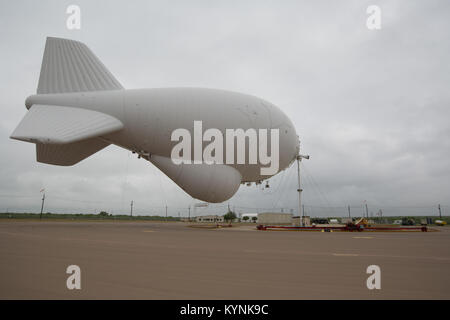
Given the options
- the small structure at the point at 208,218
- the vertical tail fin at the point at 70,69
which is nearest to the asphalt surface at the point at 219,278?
the vertical tail fin at the point at 70,69

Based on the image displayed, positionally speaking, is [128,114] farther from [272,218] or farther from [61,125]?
[272,218]

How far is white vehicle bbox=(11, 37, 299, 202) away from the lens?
61.2ft

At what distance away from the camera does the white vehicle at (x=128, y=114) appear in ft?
61.2

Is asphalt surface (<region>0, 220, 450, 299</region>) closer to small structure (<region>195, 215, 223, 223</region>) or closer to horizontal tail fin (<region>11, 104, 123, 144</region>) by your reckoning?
horizontal tail fin (<region>11, 104, 123, 144</region>)

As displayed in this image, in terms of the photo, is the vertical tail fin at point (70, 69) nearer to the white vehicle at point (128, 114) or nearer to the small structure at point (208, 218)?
the white vehicle at point (128, 114)

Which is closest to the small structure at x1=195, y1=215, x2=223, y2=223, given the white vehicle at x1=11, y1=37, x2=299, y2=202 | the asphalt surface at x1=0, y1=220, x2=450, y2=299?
the white vehicle at x1=11, y1=37, x2=299, y2=202

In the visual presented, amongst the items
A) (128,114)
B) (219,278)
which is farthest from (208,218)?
(219,278)

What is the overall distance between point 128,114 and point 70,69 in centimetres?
568

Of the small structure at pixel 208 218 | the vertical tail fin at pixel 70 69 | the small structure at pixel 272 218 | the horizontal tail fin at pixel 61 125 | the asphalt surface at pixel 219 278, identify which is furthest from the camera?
the small structure at pixel 208 218

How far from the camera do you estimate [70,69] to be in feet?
65.0

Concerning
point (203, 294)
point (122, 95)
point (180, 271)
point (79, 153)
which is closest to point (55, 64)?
point (122, 95)

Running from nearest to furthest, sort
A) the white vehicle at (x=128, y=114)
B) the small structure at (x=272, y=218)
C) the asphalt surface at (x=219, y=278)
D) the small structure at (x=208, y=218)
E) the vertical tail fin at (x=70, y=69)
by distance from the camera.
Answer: the asphalt surface at (x=219, y=278) < the white vehicle at (x=128, y=114) < the vertical tail fin at (x=70, y=69) < the small structure at (x=272, y=218) < the small structure at (x=208, y=218)
